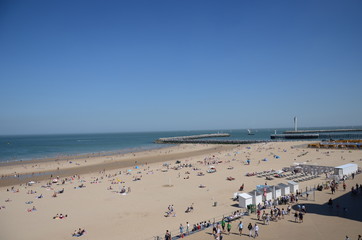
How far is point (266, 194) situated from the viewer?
57.6 ft

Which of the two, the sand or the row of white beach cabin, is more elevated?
the row of white beach cabin

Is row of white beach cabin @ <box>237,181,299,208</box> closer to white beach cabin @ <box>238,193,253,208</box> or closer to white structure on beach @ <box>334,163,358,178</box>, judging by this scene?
white beach cabin @ <box>238,193,253,208</box>

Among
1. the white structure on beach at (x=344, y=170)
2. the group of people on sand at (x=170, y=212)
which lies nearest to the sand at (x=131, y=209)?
the group of people on sand at (x=170, y=212)

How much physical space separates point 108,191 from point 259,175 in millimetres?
15134

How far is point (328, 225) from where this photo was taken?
12945mm

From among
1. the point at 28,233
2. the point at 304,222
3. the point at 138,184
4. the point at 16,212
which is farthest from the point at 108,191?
the point at 304,222

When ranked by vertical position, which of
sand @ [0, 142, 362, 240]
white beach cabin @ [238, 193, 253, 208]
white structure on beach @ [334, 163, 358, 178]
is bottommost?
sand @ [0, 142, 362, 240]

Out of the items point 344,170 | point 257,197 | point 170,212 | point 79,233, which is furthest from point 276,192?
point 79,233

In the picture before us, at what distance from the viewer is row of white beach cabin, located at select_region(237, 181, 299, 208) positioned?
16616mm

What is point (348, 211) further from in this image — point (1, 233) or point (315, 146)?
point (315, 146)

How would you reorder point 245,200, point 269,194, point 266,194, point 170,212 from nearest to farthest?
1. point 245,200
2. point 170,212
3. point 266,194
4. point 269,194

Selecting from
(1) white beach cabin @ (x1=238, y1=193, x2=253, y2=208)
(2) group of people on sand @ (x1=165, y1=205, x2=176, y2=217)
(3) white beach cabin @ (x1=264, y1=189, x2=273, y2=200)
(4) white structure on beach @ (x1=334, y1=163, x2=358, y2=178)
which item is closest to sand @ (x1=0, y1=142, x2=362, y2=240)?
(2) group of people on sand @ (x1=165, y1=205, x2=176, y2=217)

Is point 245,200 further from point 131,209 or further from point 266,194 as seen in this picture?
point 131,209

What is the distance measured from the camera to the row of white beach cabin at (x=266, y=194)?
54.5ft
